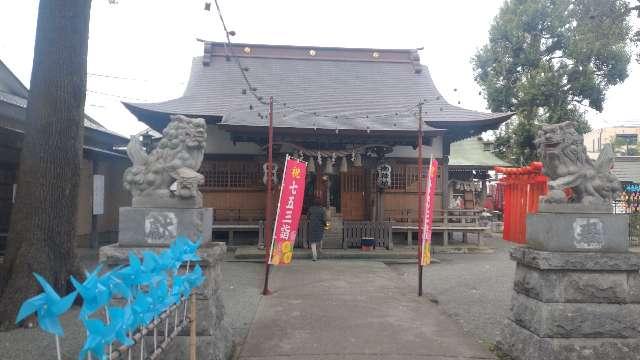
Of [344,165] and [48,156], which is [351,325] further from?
[344,165]

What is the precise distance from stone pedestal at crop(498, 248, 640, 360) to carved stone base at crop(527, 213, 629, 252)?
63 millimetres

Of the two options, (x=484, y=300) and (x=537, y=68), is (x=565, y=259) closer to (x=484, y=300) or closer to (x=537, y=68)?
(x=484, y=300)

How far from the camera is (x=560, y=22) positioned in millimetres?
19016

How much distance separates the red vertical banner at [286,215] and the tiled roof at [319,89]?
16.3 feet

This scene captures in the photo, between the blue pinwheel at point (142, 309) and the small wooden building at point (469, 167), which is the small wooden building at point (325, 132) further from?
the blue pinwheel at point (142, 309)

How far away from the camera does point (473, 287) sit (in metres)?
8.98

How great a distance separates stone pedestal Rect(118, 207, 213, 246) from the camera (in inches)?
166

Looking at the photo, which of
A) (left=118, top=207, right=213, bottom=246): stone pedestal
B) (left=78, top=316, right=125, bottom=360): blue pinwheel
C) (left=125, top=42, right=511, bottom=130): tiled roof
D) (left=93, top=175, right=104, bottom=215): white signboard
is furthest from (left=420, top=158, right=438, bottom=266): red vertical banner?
(left=93, top=175, right=104, bottom=215): white signboard

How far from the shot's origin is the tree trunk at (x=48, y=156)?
20.2ft

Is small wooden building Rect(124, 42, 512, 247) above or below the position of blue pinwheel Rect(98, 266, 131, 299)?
above

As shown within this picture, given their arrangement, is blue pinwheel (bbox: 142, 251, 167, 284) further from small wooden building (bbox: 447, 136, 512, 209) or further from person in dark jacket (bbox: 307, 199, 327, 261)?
small wooden building (bbox: 447, 136, 512, 209)

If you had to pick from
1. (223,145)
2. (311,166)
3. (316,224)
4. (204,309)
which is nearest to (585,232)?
(204,309)

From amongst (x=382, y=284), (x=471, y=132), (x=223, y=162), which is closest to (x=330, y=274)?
(x=382, y=284)

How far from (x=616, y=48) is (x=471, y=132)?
872 cm
